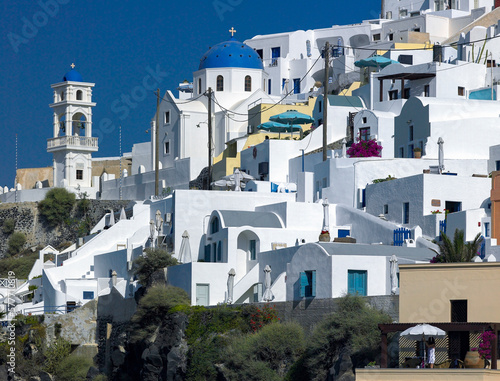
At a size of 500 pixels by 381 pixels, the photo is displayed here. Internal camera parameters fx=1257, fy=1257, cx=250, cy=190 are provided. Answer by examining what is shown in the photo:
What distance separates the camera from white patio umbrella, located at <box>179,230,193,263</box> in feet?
191

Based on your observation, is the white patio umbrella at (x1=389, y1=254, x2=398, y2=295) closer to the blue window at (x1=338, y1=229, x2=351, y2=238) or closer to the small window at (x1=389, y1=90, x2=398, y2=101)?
the blue window at (x1=338, y1=229, x2=351, y2=238)

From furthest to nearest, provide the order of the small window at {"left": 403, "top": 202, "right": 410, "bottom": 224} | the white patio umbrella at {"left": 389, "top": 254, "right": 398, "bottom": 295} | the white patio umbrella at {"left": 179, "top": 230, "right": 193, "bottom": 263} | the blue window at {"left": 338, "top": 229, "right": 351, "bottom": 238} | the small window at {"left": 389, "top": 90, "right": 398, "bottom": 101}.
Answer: the small window at {"left": 389, "top": 90, "right": 398, "bottom": 101} < the white patio umbrella at {"left": 179, "top": 230, "right": 193, "bottom": 263} < the blue window at {"left": 338, "top": 229, "right": 351, "bottom": 238} < the small window at {"left": 403, "top": 202, "right": 410, "bottom": 224} < the white patio umbrella at {"left": 389, "top": 254, "right": 398, "bottom": 295}

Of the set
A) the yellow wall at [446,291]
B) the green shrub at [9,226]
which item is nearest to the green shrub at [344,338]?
the yellow wall at [446,291]

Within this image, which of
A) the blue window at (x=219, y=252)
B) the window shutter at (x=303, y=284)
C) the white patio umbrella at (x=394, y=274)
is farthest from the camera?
the blue window at (x=219, y=252)

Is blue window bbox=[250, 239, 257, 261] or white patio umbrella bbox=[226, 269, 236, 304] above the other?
Result: blue window bbox=[250, 239, 257, 261]

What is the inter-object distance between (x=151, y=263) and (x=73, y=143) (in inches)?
1490

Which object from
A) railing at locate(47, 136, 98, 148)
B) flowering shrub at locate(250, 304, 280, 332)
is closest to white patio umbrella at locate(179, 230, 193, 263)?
flowering shrub at locate(250, 304, 280, 332)

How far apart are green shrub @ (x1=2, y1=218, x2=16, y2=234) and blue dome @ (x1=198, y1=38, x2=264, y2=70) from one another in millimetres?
17411

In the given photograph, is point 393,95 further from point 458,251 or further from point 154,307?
point 458,251

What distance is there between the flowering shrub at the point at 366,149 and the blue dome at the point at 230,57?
881 inches

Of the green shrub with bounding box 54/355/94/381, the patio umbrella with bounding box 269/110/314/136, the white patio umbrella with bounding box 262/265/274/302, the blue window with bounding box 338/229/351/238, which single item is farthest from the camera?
the patio umbrella with bounding box 269/110/314/136

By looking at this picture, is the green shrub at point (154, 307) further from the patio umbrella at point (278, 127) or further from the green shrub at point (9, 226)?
the green shrub at point (9, 226)

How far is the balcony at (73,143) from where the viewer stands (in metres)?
93.2

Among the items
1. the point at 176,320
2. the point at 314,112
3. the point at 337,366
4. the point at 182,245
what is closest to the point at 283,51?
the point at 314,112
